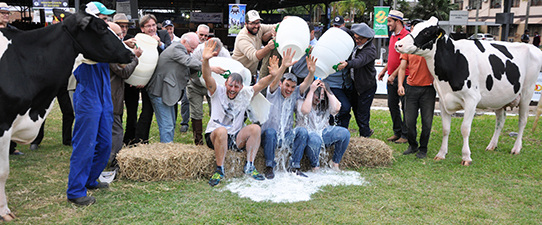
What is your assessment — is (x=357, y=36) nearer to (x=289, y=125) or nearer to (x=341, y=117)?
(x=341, y=117)

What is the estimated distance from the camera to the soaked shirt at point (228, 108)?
5.09 metres

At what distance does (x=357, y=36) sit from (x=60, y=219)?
4.80m

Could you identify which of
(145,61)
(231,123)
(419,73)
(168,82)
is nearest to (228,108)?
(231,123)

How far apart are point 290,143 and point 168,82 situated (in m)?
1.81

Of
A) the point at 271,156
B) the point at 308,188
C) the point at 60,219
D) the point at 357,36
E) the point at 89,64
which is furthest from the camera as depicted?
the point at 357,36

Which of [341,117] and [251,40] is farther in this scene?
[341,117]

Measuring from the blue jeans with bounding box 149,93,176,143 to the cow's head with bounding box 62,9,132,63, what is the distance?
1738 millimetres

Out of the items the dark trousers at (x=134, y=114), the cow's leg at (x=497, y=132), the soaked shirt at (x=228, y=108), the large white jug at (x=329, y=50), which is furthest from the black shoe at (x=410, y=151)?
the dark trousers at (x=134, y=114)

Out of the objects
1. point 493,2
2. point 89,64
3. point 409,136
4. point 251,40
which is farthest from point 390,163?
point 493,2

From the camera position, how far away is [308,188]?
495 centimetres

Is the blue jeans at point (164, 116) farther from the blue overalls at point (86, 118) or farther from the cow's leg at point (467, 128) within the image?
the cow's leg at point (467, 128)

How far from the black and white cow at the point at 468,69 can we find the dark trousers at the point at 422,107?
0.15m

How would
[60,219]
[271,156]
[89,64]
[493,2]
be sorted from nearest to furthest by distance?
[60,219] → [89,64] → [271,156] → [493,2]

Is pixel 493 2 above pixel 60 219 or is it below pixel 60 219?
above
